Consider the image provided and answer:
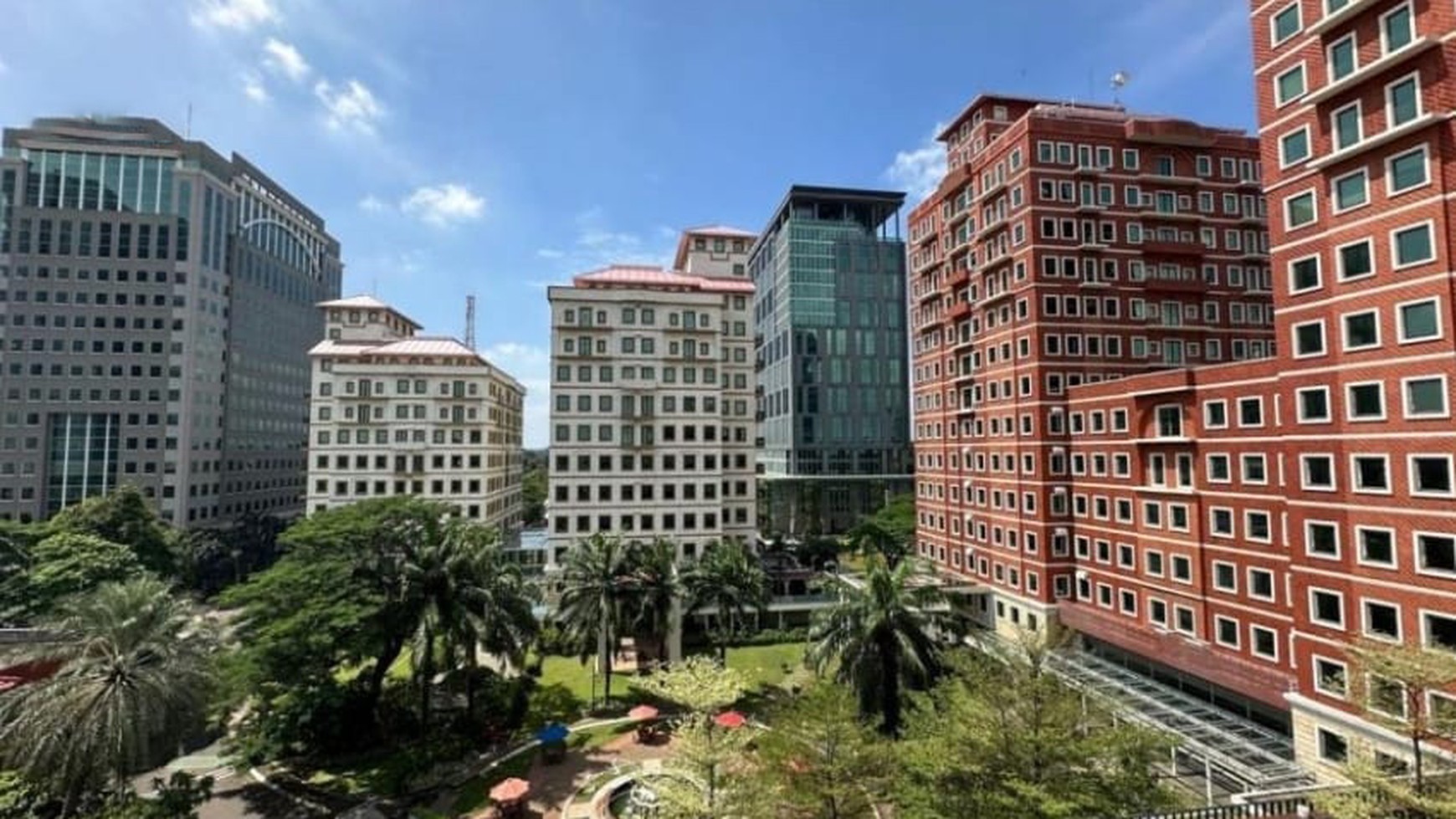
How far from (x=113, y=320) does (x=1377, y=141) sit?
124 metres

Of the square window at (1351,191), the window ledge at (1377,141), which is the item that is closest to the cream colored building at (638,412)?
the window ledge at (1377,141)

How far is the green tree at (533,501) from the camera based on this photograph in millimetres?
106438

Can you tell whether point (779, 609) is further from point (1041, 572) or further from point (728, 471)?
point (1041, 572)

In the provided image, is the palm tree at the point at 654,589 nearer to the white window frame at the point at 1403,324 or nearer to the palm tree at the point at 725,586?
the palm tree at the point at 725,586

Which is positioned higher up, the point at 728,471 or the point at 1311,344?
the point at 1311,344

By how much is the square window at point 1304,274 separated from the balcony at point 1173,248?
20682mm

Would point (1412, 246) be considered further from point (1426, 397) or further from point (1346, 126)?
point (1346, 126)

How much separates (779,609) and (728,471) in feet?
45.6

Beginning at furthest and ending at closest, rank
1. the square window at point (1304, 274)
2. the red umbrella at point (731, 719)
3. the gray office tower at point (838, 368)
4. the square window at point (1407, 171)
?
the gray office tower at point (838, 368)
the red umbrella at point (731, 719)
the square window at point (1304, 274)
the square window at point (1407, 171)

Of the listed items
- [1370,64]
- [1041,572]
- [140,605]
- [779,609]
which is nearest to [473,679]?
[140,605]

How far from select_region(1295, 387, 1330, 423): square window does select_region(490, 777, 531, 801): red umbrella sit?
3659cm

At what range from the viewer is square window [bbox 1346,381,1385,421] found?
25297 millimetres

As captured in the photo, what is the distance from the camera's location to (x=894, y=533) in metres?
67.8

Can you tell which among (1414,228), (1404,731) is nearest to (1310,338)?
(1414,228)
